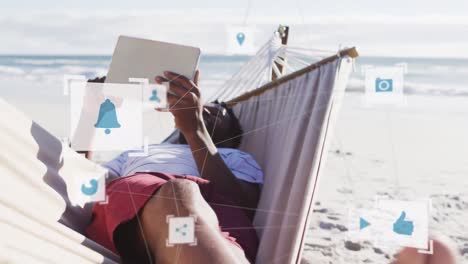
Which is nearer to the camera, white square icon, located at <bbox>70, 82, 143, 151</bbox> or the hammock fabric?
the hammock fabric

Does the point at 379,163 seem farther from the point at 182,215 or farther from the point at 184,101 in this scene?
the point at 182,215

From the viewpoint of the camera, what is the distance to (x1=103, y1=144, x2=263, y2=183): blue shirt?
3.76 feet

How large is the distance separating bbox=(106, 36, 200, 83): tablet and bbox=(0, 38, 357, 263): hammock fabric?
0.20 metres

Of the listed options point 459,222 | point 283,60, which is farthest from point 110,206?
point 459,222

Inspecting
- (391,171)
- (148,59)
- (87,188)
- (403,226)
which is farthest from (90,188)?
(391,171)

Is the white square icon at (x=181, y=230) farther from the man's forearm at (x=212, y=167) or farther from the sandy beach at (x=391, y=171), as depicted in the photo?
the sandy beach at (x=391, y=171)

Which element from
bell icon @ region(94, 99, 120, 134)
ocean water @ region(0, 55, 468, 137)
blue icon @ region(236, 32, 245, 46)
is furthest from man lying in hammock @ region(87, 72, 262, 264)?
ocean water @ region(0, 55, 468, 137)

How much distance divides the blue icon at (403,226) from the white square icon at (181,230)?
1.31ft

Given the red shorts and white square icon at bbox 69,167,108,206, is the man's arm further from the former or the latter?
white square icon at bbox 69,167,108,206

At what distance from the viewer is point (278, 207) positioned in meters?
1.03

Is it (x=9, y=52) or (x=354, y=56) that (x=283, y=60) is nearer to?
(x=354, y=56)

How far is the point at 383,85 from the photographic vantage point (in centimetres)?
110

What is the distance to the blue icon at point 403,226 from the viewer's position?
3.27 feet

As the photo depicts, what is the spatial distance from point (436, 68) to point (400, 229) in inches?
186
